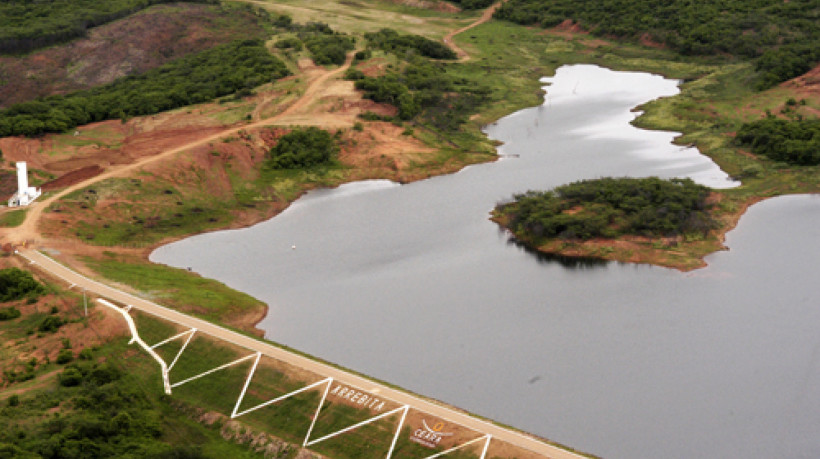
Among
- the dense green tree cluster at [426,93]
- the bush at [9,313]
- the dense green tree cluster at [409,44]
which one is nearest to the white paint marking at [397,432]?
the bush at [9,313]

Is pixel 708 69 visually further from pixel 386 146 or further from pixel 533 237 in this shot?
pixel 533 237

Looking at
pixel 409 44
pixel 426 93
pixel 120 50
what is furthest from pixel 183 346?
pixel 409 44

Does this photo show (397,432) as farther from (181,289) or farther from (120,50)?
(120,50)

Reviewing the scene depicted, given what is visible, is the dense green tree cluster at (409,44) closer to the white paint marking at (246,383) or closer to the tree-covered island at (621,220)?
the tree-covered island at (621,220)

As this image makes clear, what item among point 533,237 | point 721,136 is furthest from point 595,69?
point 533,237

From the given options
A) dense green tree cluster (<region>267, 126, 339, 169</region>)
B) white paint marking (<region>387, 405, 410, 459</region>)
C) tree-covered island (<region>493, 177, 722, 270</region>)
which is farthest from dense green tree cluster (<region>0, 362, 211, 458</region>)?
dense green tree cluster (<region>267, 126, 339, 169</region>)

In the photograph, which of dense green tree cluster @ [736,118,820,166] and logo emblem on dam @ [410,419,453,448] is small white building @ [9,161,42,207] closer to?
logo emblem on dam @ [410,419,453,448]
